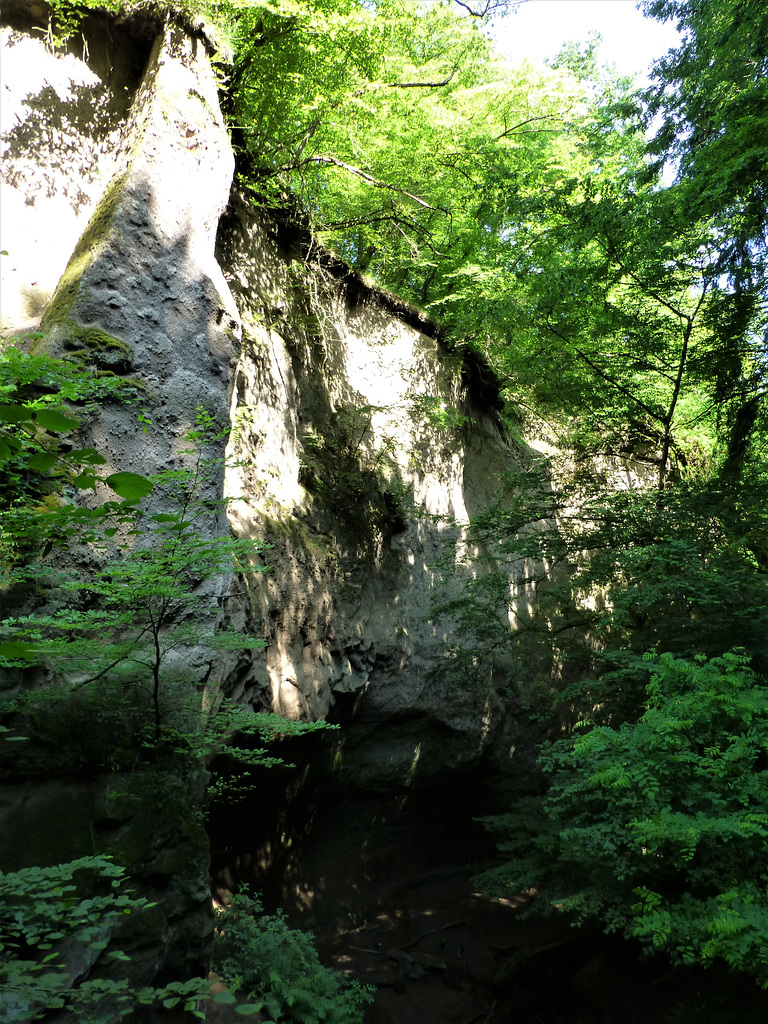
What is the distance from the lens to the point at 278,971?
17.4ft

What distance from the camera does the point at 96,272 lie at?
16.1 feet

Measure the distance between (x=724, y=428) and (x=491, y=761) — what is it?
578cm

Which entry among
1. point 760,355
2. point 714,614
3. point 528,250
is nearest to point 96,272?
point 714,614

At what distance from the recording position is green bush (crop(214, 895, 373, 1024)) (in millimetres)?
5027

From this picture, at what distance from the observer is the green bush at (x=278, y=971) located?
5.03 m

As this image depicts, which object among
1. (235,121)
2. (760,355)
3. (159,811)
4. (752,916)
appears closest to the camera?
(752,916)

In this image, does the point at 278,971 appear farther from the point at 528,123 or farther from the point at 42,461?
the point at 528,123

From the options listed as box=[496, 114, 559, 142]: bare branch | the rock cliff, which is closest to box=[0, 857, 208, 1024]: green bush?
the rock cliff

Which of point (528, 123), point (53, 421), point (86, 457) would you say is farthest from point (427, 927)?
point (528, 123)

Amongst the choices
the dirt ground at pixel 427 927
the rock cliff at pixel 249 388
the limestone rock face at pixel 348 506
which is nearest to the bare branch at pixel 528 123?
the rock cliff at pixel 249 388

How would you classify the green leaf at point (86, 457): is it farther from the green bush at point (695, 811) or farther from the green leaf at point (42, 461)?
the green bush at point (695, 811)

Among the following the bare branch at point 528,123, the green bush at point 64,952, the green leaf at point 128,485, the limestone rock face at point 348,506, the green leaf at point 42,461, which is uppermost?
the bare branch at point 528,123

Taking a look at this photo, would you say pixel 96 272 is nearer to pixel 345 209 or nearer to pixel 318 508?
pixel 318 508

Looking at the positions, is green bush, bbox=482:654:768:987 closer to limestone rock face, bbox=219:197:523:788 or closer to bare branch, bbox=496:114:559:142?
limestone rock face, bbox=219:197:523:788
